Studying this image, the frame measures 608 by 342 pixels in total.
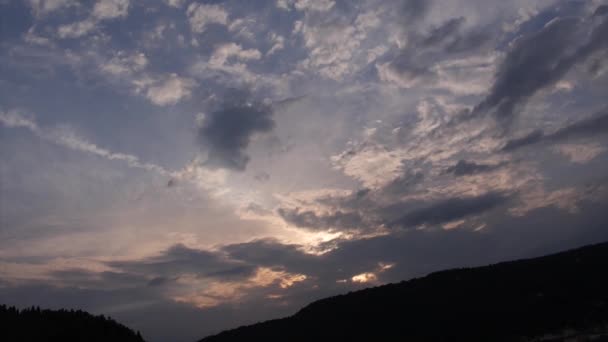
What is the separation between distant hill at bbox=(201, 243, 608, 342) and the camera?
52906mm

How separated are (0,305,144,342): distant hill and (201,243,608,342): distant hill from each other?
39986 mm

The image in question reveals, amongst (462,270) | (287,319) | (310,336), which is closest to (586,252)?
(462,270)

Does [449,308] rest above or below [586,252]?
below

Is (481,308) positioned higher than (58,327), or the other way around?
(58,327)

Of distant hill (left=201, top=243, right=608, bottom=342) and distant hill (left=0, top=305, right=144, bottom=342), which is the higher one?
distant hill (left=0, top=305, right=144, bottom=342)

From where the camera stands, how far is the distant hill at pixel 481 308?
52.9 metres

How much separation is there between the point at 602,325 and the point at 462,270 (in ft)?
138

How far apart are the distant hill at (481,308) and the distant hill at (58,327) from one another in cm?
3999

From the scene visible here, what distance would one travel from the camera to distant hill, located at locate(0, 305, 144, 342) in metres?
25.2

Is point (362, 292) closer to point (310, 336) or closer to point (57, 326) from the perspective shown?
point (310, 336)

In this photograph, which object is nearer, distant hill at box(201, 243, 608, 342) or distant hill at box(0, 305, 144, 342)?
distant hill at box(0, 305, 144, 342)

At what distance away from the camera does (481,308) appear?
66938 mm

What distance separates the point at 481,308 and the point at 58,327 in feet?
195

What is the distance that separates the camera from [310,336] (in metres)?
87.4
